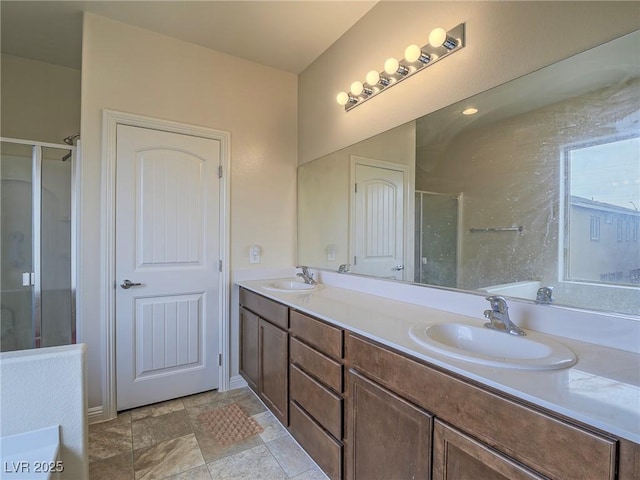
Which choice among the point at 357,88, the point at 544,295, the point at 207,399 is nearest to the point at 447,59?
the point at 357,88

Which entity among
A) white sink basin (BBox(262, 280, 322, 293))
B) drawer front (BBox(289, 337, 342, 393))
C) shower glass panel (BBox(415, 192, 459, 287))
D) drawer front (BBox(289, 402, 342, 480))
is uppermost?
shower glass panel (BBox(415, 192, 459, 287))

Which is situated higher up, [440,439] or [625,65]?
[625,65]

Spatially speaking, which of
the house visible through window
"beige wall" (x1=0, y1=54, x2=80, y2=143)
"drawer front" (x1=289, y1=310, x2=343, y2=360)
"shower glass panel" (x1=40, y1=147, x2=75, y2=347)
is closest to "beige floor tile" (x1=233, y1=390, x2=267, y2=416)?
"drawer front" (x1=289, y1=310, x2=343, y2=360)

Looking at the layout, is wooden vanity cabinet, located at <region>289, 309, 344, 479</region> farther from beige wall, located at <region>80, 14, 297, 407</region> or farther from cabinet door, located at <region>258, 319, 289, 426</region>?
beige wall, located at <region>80, 14, 297, 407</region>

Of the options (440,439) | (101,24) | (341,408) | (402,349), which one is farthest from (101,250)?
(440,439)

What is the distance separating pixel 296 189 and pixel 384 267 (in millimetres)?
1269

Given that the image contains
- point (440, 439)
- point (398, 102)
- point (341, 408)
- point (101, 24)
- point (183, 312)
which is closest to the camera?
point (440, 439)

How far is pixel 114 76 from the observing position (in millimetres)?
2145

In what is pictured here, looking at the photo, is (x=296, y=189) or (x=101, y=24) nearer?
(x=101, y=24)

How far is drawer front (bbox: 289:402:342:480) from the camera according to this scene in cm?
142

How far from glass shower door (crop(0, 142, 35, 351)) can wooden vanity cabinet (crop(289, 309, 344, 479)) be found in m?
2.02

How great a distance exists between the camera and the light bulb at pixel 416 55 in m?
1.61

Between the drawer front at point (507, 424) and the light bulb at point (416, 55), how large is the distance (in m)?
1.44

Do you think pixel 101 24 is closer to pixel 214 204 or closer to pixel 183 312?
pixel 214 204
